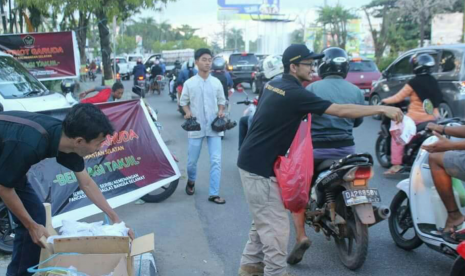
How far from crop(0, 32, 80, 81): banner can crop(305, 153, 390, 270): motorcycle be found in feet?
32.5

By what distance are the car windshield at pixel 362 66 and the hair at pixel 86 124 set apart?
639 inches

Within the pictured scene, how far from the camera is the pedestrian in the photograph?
21.4ft

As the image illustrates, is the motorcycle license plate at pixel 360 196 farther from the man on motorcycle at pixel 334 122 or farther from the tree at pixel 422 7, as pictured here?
the tree at pixel 422 7

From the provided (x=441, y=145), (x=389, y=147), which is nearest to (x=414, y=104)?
(x=389, y=147)

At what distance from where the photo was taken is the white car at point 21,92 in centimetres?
845

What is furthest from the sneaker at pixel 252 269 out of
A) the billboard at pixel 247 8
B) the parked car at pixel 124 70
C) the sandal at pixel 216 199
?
the billboard at pixel 247 8

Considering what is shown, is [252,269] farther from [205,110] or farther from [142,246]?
[205,110]

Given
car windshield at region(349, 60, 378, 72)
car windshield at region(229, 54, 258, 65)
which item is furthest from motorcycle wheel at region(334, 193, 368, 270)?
car windshield at region(229, 54, 258, 65)

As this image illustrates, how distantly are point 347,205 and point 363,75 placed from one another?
47.1 ft

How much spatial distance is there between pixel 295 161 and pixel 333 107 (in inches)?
18.2

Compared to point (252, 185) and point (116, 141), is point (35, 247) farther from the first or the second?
point (116, 141)

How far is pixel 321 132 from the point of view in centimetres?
484

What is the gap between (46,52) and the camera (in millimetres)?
12828

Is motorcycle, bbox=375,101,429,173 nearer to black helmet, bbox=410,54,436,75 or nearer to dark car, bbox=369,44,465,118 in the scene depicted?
black helmet, bbox=410,54,436,75
